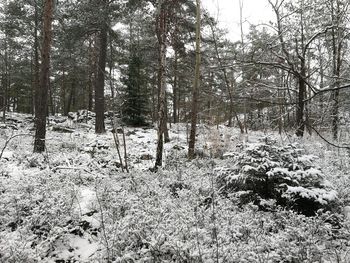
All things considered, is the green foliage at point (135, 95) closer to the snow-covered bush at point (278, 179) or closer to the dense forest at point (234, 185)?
the dense forest at point (234, 185)

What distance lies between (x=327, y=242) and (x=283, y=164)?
2.24m

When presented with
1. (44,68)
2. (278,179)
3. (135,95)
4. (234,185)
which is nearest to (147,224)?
(234,185)

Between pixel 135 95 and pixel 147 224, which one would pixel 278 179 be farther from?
pixel 135 95

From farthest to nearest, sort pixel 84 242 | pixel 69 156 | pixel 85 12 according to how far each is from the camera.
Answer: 1. pixel 85 12
2. pixel 69 156
3. pixel 84 242

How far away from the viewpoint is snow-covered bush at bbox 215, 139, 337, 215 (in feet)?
15.9

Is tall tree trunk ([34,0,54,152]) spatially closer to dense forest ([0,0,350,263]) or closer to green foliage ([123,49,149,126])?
dense forest ([0,0,350,263])

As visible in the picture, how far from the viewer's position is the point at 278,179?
17.9ft

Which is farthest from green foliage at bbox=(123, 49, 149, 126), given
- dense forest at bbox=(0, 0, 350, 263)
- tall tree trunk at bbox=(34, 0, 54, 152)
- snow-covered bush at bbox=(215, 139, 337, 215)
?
snow-covered bush at bbox=(215, 139, 337, 215)

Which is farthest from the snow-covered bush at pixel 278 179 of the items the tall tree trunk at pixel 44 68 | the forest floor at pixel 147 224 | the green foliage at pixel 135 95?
the green foliage at pixel 135 95

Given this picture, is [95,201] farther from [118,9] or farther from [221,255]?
[118,9]

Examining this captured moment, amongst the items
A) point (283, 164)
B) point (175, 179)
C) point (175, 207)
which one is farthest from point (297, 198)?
point (175, 179)

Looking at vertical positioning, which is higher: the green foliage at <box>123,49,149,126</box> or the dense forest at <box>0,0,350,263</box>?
the green foliage at <box>123,49,149,126</box>

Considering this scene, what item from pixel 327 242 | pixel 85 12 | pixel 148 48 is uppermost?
pixel 85 12

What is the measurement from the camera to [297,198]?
4.85 metres
